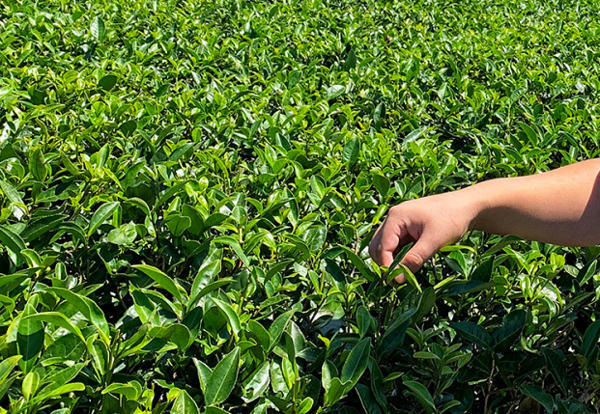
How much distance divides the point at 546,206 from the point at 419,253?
49cm

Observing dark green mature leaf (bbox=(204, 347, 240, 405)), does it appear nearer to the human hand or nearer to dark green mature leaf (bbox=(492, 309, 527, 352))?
the human hand

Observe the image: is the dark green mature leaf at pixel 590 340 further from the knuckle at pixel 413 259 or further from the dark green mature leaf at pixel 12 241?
the dark green mature leaf at pixel 12 241

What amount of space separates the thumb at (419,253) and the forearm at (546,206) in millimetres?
206

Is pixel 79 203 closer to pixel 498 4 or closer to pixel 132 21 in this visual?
pixel 132 21

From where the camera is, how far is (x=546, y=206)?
1.99 meters

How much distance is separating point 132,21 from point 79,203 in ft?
7.64

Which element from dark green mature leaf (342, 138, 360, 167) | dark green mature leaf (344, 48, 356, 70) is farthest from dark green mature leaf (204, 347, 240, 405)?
dark green mature leaf (344, 48, 356, 70)

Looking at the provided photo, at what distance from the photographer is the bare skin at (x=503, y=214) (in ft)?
5.88

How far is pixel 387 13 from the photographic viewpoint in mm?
5281

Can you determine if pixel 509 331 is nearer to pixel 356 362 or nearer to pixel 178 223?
pixel 356 362

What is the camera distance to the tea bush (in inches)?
65.1

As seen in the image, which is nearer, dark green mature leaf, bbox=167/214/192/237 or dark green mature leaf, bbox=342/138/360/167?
dark green mature leaf, bbox=167/214/192/237

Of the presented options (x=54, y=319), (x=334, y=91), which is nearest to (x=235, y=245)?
(x=54, y=319)

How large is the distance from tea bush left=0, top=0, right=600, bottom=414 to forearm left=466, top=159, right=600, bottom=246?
0.35 ft
